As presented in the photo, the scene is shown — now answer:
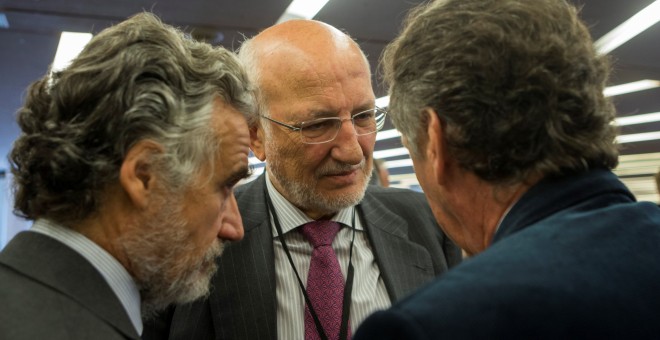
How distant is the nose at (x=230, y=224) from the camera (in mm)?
1695

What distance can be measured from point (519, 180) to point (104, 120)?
2.92 ft

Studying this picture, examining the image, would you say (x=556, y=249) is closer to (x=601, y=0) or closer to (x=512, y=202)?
(x=512, y=202)

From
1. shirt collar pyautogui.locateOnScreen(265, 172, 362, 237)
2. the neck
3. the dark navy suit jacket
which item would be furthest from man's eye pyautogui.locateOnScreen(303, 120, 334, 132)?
the dark navy suit jacket

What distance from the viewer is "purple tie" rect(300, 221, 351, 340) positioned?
6.14 ft

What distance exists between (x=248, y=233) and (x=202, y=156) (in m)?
0.51

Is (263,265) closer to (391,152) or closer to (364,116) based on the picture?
(364,116)

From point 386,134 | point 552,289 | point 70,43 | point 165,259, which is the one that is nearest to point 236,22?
point 70,43

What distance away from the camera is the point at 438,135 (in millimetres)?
1264

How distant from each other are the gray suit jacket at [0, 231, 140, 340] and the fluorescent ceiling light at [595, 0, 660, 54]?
208 inches

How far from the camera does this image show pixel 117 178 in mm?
1428

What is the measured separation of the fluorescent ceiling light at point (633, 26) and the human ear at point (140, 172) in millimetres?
5082

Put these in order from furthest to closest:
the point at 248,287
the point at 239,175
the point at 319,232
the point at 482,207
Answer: the point at 319,232
the point at 248,287
the point at 239,175
the point at 482,207

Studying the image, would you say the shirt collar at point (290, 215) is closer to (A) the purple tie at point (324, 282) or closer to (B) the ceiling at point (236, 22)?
(A) the purple tie at point (324, 282)

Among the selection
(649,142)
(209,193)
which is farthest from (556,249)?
(649,142)
